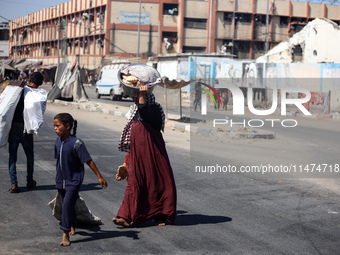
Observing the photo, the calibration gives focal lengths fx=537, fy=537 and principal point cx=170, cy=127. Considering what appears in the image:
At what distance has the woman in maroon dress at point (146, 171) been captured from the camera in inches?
218

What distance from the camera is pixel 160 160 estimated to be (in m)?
5.61

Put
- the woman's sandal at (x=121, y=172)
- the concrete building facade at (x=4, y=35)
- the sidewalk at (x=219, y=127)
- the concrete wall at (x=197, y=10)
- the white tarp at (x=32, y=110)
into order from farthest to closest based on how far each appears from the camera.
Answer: the concrete building facade at (x=4, y=35)
the concrete wall at (x=197, y=10)
the sidewalk at (x=219, y=127)
the white tarp at (x=32, y=110)
the woman's sandal at (x=121, y=172)

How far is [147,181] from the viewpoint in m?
5.59

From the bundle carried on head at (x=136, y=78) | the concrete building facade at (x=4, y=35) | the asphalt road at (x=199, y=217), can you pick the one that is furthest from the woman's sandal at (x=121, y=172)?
the concrete building facade at (x=4, y=35)

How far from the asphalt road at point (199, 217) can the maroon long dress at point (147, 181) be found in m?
0.18

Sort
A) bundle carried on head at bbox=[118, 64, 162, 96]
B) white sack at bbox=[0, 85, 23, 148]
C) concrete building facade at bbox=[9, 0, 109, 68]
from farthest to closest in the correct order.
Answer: concrete building facade at bbox=[9, 0, 109, 68]
white sack at bbox=[0, 85, 23, 148]
bundle carried on head at bbox=[118, 64, 162, 96]

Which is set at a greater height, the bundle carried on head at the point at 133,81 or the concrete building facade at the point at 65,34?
the concrete building facade at the point at 65,34

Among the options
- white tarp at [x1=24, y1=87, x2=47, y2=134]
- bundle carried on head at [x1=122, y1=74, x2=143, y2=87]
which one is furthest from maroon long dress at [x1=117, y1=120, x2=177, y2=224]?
white tarp at [x1=24, y1=87, x2=47, y2=134]

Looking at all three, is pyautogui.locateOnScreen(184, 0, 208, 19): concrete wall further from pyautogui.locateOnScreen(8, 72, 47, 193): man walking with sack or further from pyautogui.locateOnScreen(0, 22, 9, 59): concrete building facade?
pyautogui.locateOnScreen(8, 72, 47, 193): man walking with sack

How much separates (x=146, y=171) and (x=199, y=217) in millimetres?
1034

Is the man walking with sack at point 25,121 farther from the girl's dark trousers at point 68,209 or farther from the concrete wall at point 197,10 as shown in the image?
the concrete wall at point 197,10

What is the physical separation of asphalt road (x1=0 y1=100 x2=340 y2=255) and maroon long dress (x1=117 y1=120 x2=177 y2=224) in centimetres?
18

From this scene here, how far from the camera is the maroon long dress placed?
5.54m

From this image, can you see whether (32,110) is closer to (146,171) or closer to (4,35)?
(146,171)
